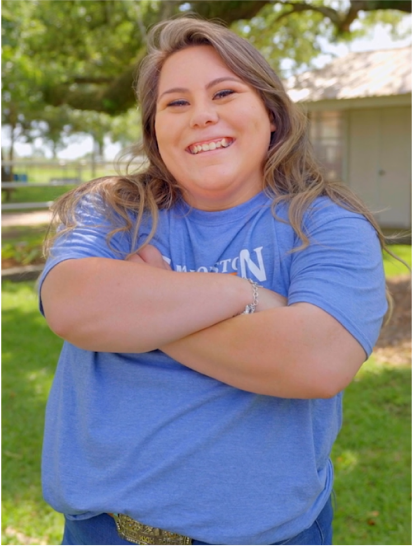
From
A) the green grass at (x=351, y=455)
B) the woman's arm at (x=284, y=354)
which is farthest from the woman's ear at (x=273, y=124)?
the green grass at (x=351, y=455)

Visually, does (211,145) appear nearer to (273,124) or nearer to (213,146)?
(213,146)

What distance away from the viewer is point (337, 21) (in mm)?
10922

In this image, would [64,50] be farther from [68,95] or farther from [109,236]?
[109,236]

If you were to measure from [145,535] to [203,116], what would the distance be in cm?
96

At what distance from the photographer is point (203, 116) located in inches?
61.3

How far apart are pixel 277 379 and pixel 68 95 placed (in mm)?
16210

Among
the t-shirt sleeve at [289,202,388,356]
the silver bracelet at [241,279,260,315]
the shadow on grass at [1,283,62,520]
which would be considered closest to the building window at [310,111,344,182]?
the shadow on grass at [1,283,62,520]

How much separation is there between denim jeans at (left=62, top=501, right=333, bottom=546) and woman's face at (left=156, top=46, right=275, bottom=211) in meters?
0.80

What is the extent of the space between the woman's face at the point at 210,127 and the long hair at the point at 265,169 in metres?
0.03

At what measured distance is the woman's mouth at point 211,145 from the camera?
5.16 ft

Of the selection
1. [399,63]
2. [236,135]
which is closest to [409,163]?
[399,63]

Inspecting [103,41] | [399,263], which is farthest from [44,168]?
[399,263]

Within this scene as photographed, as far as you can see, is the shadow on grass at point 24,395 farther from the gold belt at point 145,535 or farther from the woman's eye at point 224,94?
the woman's eye at point 224,94

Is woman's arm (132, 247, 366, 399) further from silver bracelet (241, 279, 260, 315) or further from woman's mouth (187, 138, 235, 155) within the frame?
woman's mouth (187, 138, 235, 155)
